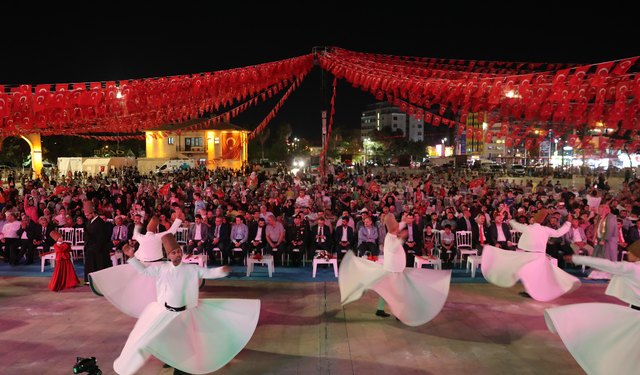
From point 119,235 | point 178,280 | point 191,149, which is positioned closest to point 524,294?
point 178,280

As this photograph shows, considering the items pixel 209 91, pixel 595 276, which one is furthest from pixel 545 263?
pixel 209 91

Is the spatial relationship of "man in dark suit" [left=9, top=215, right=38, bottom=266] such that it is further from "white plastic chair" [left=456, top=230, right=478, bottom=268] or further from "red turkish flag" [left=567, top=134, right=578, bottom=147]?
"red turkish flag" [left=567, top=134, right=578, bottom=147]

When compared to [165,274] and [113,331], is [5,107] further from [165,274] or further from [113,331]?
[165,274]

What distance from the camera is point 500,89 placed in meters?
7.59

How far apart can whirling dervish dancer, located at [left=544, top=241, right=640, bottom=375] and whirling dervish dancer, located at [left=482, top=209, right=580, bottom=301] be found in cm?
226

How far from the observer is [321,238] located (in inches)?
372


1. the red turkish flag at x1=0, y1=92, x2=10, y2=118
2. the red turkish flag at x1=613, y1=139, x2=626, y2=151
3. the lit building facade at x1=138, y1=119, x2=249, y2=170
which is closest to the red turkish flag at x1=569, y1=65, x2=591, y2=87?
the red turkish flag at x1=613, y1=139, x2=626, y2=151

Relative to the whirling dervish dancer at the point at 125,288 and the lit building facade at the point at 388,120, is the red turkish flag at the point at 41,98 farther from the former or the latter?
the lit building facade at the point at 388,120

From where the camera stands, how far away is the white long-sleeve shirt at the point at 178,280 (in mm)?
4480

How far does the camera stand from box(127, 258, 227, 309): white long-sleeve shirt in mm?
4480

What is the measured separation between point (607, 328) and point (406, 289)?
7.80 ft

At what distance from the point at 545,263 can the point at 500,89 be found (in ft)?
10.0

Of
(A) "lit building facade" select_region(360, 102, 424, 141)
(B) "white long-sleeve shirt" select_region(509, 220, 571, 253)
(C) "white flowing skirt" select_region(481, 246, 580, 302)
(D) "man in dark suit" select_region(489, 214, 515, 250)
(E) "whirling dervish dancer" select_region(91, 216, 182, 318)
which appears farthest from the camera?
(A) "lit building facade" select_region(360, 102, 424, 141)

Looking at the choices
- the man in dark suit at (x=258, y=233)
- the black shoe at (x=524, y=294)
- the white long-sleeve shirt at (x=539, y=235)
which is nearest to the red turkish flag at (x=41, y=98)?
the man in dark suit at (x=258, y=233)
